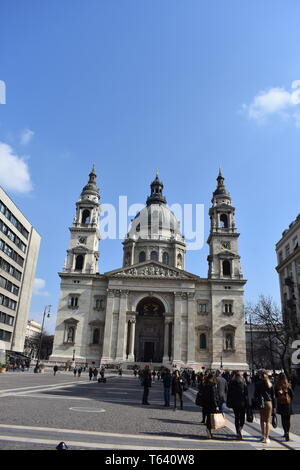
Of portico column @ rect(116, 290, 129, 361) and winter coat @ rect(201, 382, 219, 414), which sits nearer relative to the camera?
winter coat @ rect(201, 382, 219, 414)

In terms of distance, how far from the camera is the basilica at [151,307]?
54406 millimetres

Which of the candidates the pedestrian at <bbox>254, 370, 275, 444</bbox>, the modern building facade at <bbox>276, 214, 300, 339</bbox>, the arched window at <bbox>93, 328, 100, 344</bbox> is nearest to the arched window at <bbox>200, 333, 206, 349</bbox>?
the modern building facade at <bbox>276, 214, 300, 339</bbox>

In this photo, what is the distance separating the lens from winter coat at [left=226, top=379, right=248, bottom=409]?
29.5 feet

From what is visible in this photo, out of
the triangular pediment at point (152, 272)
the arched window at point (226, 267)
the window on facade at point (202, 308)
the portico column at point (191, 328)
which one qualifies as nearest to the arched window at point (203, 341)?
the portico column at point (191, 328)

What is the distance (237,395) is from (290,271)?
39159mm

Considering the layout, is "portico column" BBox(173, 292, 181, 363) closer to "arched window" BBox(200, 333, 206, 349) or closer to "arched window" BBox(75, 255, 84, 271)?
"arched window" BBox(200, 333, 206, 349)

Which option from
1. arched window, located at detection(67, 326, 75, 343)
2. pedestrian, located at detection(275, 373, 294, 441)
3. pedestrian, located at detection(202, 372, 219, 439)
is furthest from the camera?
arched window, located at detection(67, 326, 75, 343)

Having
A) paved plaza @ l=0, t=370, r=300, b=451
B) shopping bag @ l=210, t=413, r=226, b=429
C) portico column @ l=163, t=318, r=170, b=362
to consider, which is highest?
portico column @ l=163, t=318, r=170, b=362

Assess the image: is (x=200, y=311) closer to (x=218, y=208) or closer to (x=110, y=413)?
(x=218, y=208)

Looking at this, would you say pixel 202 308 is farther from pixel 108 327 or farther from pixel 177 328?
pixel 108 327
